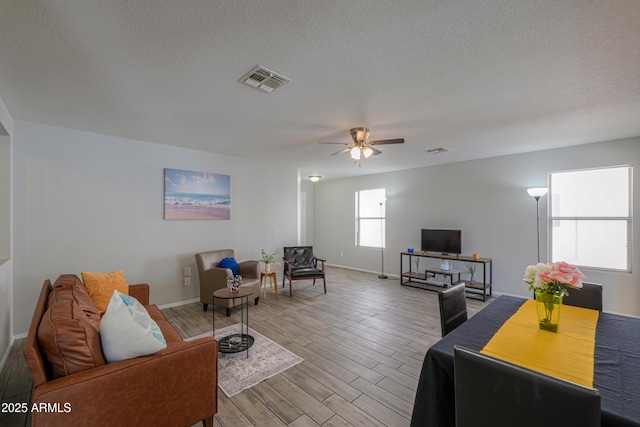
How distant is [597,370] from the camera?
1230 millimetres

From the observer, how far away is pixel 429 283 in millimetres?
5680

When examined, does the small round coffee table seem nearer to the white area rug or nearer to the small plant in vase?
the white area rug

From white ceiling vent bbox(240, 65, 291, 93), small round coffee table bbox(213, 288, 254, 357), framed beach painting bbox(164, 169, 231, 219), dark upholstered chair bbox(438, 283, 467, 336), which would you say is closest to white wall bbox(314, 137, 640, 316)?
dark upholstered chair bbox(438, 283, 467, 336)

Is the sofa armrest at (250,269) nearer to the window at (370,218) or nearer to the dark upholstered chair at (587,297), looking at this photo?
the window at (370,218)

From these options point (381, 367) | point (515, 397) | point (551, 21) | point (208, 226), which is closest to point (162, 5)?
point (551, 21)

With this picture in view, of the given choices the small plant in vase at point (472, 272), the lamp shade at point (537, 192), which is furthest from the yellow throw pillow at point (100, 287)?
the lamp shade at point (537, 192)

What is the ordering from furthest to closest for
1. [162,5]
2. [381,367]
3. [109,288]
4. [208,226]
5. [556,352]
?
[208,226] < [109,288] < [381,367] < [162,5] < [556,352]

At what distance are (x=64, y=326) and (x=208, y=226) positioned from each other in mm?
3355

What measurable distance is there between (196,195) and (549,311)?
4.57 metres

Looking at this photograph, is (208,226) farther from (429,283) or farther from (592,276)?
(592,276)

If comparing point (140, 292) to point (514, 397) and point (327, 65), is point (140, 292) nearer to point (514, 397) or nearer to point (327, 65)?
point (327, 65)

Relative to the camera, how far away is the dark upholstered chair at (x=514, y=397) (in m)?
0.88

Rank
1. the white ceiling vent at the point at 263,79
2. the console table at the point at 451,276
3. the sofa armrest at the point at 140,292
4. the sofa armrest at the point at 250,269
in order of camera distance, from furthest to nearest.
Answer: the console table at the point at 451,276 → the sofa armrest at the point at 250,269 → the sofa armrest at the point at 140,292 → the white ceiling vent at the point at 263,79

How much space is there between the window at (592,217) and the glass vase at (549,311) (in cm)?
368
